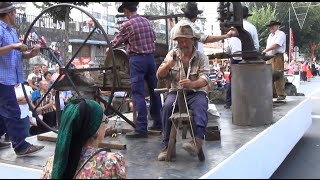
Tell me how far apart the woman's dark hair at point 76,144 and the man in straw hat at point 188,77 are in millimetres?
1345

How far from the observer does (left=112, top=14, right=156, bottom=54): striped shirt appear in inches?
180

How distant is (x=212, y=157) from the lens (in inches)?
145

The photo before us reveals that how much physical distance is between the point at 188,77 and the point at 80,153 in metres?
1.71

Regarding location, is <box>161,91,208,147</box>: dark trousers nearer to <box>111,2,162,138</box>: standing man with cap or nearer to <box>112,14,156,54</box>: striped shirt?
<box>111,2,162,138</box>: standing man with cap

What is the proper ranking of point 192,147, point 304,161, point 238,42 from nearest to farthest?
point 192,147
point 304,161
point 238,42

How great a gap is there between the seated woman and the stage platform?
0.81 metres

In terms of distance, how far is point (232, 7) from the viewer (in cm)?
531

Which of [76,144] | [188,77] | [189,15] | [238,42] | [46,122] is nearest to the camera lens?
[76,144]

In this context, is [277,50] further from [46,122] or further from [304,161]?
[46,122]

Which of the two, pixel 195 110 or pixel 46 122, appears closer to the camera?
pixel 195 110

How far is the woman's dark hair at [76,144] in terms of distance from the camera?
2.37 m

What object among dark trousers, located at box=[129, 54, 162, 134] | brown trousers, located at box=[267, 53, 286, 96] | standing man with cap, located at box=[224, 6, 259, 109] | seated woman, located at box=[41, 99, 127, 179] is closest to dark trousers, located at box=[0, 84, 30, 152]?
dark trousers, located at box=[129, 54, 162, 134]

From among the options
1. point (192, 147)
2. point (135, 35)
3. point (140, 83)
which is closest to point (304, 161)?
point (140, 83)

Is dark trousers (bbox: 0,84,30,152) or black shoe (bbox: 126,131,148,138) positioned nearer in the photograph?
dark trousers (bbox: 0,84,30,152)
